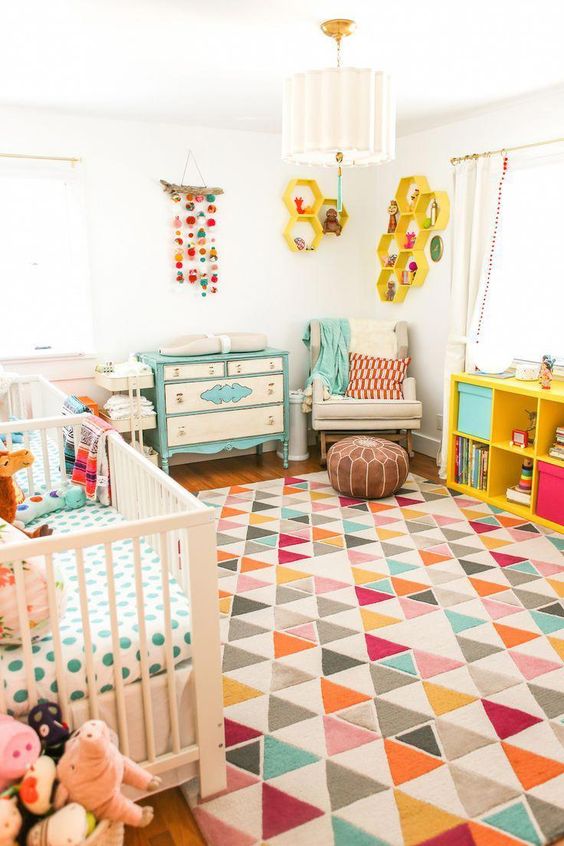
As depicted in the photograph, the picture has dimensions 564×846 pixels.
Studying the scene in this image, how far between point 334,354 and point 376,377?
352 millimetres

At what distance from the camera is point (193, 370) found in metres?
4.34

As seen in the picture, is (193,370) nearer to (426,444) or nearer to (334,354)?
(334,354)

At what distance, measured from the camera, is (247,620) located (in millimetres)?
2703

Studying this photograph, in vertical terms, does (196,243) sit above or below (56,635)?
above

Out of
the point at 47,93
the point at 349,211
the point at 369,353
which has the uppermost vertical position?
the point at 47,93

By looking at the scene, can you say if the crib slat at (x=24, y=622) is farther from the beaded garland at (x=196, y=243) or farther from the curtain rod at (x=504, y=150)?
the curtain rod at (x=504, y=150)

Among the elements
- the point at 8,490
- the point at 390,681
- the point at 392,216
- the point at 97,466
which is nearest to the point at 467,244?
the point at 392,216

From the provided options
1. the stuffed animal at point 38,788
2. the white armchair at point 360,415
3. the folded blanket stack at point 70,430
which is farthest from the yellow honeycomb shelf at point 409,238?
the stuffed animal at point 38,788

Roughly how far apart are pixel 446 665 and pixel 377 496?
1.71 m

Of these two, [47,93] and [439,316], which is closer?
[47,93]

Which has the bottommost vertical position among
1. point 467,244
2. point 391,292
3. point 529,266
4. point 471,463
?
point 471,463

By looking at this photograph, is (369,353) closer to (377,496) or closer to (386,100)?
(377,496)

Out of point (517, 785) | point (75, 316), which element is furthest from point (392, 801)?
point (75, 316)

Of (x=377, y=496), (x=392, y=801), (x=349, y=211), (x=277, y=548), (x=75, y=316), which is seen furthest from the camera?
(x=349, y=211)
